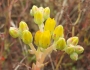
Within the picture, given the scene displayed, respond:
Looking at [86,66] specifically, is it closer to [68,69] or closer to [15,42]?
[68,69]

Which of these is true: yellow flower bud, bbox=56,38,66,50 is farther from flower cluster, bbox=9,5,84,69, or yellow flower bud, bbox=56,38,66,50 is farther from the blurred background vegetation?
the blurred background vegetation

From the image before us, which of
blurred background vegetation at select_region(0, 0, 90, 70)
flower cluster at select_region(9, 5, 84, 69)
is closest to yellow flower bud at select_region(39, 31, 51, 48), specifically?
flower cluster at select_region(9, 5, 84, 69)

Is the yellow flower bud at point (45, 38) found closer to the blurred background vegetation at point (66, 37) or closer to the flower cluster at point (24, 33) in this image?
the flower cluster at point (24, 33)

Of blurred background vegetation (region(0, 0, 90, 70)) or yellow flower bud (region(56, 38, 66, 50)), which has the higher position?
yellow flower bud (region(56, 38, 66, 50))

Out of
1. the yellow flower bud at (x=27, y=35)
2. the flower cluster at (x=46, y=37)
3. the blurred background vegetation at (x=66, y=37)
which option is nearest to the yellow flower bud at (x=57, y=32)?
the flower cluster at (x=46, y=37)

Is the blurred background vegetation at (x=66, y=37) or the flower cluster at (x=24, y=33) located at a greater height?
the flower cluster at (x=24, y=33)

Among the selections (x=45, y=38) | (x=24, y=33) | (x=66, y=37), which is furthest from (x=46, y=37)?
(x=66, y=37)

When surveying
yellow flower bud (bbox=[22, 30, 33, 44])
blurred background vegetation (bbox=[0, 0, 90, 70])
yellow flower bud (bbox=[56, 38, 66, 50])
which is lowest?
blurred background vegetation (bbox=[0, 0, 90, 70])

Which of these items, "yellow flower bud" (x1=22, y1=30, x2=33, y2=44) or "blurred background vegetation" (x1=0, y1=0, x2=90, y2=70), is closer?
"yellow flower bud" (x1=22, y1=30, x2=33, y2=44)

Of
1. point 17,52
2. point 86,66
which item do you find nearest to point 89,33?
point 86,66

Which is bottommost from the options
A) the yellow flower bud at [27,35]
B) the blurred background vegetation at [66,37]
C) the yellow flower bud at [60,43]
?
the blurred background vegetation at [66,37]

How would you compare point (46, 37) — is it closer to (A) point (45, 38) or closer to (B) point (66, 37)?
(A) point (45, 38)
